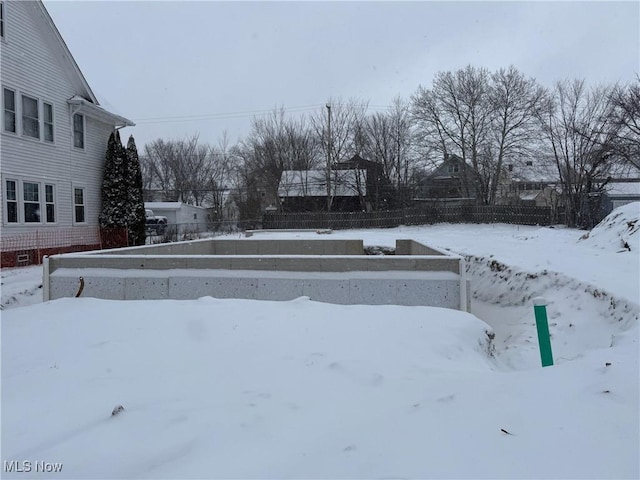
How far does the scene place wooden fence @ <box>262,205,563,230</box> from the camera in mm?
26359

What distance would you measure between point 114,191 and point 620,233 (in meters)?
17.3

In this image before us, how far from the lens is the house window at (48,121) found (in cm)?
1491

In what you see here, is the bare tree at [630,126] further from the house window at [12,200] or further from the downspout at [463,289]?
the house window at [12,200]

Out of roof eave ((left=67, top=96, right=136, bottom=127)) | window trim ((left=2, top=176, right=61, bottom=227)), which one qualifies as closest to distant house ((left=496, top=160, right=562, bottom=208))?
roof eave ((left=67, top=96, right=136, bottom=127))

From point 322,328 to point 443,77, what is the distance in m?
36.7

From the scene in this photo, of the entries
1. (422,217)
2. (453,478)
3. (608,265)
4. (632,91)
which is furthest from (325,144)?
(453,478)

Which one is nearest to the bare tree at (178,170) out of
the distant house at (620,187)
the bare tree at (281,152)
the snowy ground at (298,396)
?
the bare tree at (281,152)

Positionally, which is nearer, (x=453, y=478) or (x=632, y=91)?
(x=453, y=478)

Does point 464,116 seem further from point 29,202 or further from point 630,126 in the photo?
point 29,202

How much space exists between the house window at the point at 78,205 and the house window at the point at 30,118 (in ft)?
8.35

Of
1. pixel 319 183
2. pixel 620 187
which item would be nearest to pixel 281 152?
pixel 319 183

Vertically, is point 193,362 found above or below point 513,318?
above

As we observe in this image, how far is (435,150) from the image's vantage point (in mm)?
36719

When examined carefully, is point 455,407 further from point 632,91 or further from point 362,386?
point 632,91
